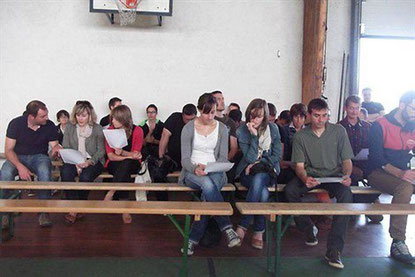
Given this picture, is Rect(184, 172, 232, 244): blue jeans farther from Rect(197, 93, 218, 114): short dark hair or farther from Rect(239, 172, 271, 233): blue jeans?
Rect(197, 93, 218, 114): short dark hair

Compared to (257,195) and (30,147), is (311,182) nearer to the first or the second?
(257,195)

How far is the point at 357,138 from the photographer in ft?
11.8

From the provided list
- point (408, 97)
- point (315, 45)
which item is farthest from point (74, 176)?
point (315, 45)

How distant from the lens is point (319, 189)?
116 inches

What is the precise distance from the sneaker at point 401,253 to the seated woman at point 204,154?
129cm

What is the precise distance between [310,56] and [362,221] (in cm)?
276

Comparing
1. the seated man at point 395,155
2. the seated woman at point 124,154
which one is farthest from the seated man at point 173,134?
the seated man at point 395,155

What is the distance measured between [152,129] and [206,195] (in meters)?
2.53

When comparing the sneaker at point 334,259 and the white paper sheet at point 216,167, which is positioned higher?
the white paper sheet at point 216,167

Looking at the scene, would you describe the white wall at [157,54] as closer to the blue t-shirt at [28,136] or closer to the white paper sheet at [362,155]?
the blue t-shirt at [28,136]

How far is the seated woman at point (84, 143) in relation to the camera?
11.0 ft

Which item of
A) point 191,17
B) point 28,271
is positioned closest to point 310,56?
point 191,17

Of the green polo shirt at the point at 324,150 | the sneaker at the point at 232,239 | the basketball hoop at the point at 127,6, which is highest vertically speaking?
the basketball hoop at the point at 127,6

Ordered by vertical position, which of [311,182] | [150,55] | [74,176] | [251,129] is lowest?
[74,176]
